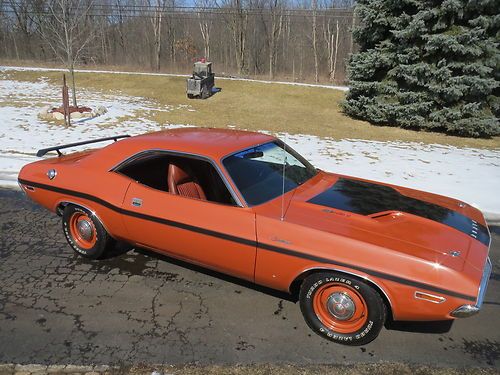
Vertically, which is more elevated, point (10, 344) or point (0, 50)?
point (0, 50)

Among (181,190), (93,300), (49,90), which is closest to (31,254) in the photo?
(93,300)

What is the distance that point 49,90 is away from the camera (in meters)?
19.3

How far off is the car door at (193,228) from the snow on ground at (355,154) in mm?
2884

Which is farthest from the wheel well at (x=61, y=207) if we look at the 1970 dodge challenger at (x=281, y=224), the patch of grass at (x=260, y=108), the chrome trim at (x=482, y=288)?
the patch of grass at (x=260, y=108)

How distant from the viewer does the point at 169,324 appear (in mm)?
3141

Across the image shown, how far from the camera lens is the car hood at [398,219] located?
9.23 feet

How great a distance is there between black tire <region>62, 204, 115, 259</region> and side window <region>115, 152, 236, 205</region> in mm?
622

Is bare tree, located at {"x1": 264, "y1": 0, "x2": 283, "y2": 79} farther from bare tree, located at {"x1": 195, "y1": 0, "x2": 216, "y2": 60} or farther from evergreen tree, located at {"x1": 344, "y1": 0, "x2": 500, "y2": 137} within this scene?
evergreen tree, located at {"x1": 344, "y1": 0, "x2": 500, "y2": 137}

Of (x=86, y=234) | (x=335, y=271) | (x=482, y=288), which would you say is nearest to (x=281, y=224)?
(x=335, y=271)

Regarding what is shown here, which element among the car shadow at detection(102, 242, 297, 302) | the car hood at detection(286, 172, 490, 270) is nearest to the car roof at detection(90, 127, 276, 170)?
the car hood at detection(286, 172, 490, 270)

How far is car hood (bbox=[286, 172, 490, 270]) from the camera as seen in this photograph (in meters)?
2.81

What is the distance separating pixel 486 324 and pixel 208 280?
245 cm

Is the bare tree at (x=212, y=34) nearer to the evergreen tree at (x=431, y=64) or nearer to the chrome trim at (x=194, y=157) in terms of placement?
the evergreen tree at (x=431, y=64)

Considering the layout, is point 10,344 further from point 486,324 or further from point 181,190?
point 486,324
